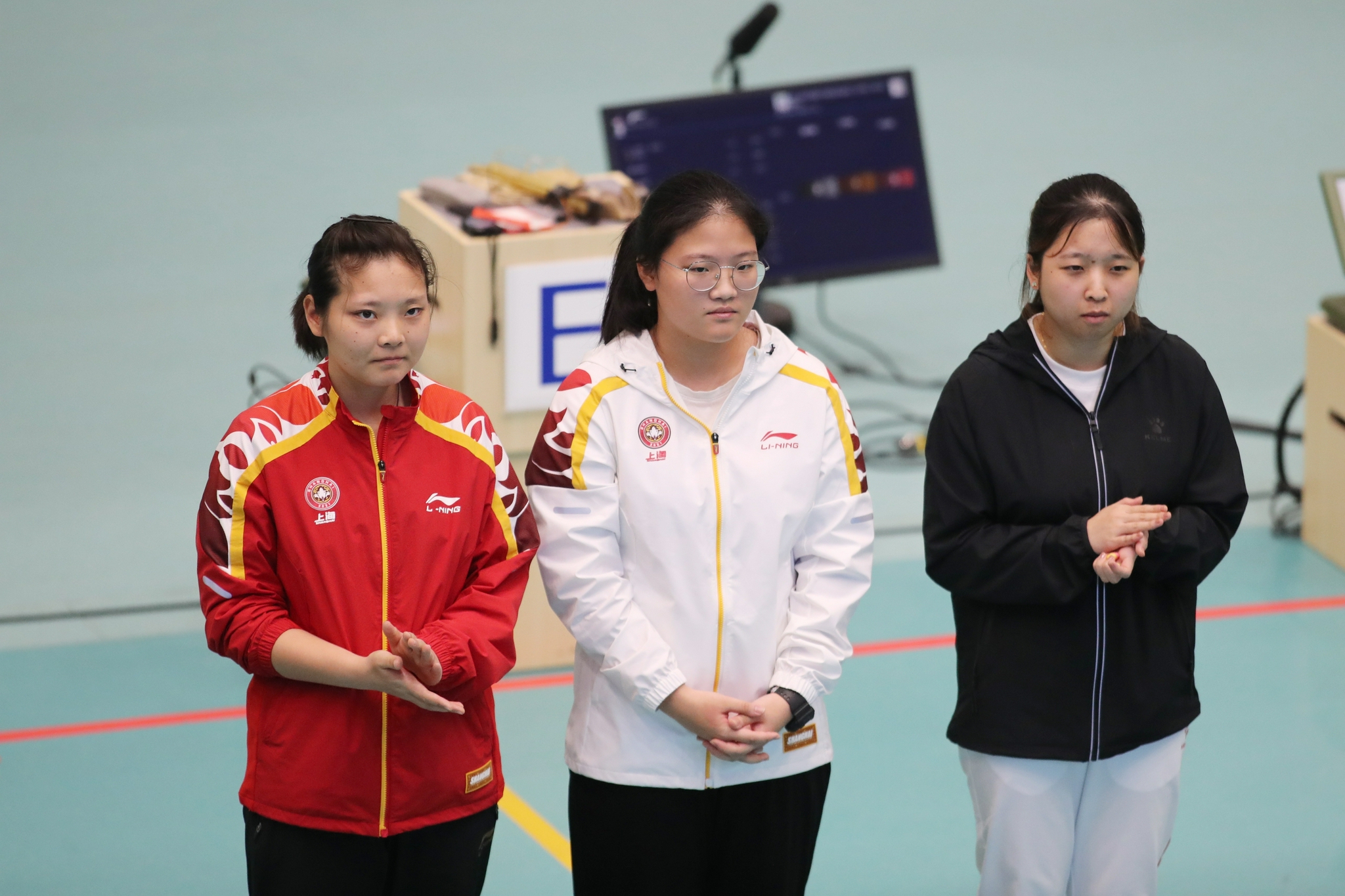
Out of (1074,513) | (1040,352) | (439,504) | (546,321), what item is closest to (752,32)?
(546,321)

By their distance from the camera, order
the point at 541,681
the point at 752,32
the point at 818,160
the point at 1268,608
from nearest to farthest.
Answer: the point at 541,681
the point at 1268,608
the point at 818,160
the point at 752,32

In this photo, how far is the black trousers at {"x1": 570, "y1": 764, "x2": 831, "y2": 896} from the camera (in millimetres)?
2441

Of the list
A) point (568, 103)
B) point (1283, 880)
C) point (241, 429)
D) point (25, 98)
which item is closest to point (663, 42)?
point (568, 103)

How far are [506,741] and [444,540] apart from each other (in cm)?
184

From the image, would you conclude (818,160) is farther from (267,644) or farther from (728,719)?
(267,644)

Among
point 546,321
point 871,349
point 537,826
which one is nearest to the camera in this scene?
point 537,826

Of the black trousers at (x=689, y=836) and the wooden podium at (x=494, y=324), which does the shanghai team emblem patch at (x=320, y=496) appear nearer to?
the black trousers at (x=689, y=836)

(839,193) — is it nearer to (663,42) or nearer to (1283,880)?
(1283,880)

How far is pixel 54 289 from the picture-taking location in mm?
7223

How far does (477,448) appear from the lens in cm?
238

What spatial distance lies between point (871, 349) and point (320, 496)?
4.76 meters

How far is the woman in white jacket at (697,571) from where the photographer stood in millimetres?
2404

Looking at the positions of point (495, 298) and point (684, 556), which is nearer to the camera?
point (684, 556)

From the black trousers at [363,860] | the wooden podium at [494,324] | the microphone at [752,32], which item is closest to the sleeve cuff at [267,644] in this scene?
the black trousers at [363,860]
